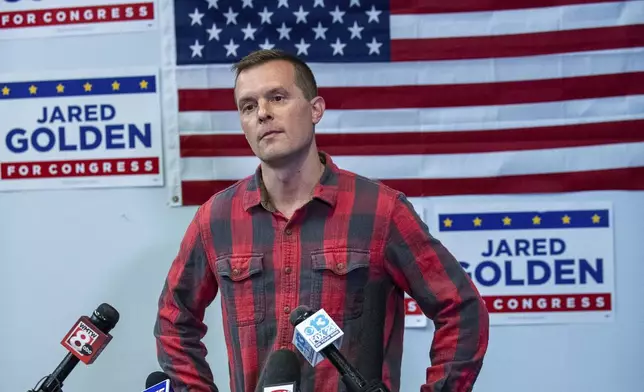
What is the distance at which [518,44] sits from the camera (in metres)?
2.62

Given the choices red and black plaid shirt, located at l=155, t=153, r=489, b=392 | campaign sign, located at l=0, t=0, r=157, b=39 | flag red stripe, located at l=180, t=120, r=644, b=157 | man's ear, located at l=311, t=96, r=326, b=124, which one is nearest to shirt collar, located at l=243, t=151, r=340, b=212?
red and black plaid shirt, located at l=155, t=153, r=489, b=392

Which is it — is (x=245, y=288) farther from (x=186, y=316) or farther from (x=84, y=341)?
(x=84, y=341)

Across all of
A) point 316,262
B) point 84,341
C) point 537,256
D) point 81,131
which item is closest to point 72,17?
point 81,131

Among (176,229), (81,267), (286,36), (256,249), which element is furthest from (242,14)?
(256,249)

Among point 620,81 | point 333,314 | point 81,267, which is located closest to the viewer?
point 333,314

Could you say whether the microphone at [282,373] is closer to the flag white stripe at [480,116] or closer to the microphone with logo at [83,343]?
the microphone with logo at [83,343]

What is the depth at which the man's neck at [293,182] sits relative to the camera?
1.66m

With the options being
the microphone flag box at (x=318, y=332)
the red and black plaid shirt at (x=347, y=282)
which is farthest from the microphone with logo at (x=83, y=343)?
the microphone flag box at (x=318, y=332)

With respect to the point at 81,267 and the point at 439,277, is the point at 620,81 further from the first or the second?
the point at 81,267

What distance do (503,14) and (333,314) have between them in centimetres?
148

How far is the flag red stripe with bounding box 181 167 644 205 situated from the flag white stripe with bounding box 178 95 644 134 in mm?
178

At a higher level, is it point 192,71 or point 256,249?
point 192,71

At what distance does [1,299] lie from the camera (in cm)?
281

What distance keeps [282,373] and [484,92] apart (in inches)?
63.0
